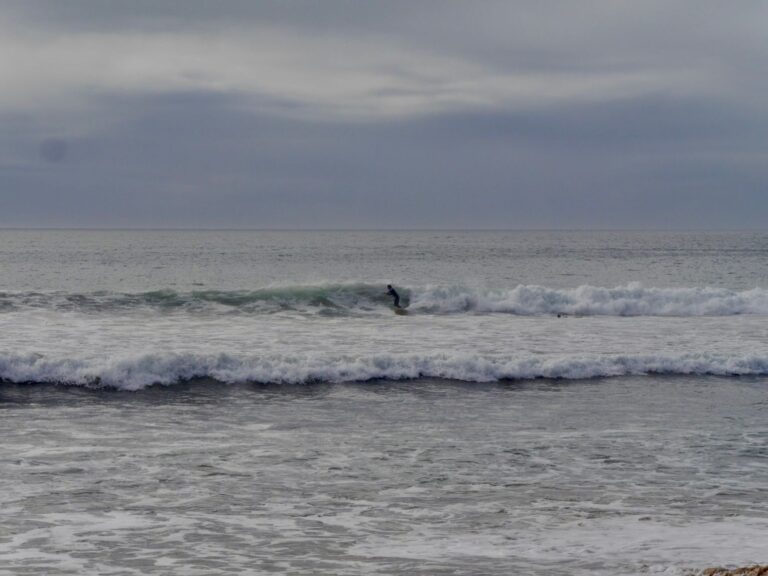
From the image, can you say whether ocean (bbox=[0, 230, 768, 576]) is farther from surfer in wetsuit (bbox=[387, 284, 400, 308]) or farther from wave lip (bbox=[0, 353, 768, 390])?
surfer in wetsuit (bbox=[387, 284, 400, 308])

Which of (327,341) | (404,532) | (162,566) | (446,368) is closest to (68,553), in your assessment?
(162,566)

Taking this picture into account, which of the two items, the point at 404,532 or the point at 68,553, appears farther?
the point at 404,532

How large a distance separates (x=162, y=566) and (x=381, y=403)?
9.61m

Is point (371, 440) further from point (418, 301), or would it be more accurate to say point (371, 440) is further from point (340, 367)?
point (418, 301)

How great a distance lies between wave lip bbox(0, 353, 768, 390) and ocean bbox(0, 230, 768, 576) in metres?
0.05

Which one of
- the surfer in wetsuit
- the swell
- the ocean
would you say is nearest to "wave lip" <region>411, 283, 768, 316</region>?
the swell

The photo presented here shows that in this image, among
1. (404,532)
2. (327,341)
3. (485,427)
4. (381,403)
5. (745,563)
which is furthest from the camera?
(327,341)

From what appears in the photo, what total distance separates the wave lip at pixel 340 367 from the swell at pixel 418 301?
467 inches

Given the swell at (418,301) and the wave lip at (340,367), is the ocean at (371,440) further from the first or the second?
the swell at (418,301)

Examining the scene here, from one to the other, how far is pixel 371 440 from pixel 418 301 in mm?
22138

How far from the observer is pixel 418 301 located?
36.4 metres

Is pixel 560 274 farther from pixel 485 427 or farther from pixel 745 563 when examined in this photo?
pixel 745 563

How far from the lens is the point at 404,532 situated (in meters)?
9.62

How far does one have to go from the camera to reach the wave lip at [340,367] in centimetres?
1948
